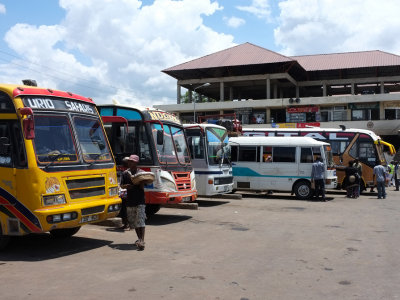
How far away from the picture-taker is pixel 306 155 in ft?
62.0

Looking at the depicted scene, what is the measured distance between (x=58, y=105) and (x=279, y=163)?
13060 millimetres

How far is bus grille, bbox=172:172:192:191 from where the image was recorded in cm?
1161

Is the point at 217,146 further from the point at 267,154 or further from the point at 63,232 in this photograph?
the point at 63,232

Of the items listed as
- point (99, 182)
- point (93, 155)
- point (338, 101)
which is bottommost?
point (99, 182)

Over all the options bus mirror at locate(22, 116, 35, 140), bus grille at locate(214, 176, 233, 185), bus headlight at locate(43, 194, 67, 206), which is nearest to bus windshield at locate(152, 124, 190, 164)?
bus grille at locate(214, 176, 233, 185)

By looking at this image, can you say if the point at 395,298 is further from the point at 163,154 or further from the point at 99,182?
the point at 163,154

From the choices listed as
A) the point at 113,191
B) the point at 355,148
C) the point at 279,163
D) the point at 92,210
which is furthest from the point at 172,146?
the point at 355,148

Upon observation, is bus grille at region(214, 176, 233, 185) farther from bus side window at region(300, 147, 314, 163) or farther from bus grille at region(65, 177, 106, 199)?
bus grille at region(65, 177, 106, 199)

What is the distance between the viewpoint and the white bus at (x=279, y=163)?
1884 cm

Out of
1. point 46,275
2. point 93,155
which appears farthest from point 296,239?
point 46,275

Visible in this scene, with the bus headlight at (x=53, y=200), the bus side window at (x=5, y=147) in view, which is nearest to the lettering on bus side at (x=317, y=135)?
the bus headlight at (x=53, y=200)

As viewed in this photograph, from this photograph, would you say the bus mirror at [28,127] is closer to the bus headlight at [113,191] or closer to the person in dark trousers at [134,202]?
the person in dark trousers at [134,202]

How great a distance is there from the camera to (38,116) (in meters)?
7.57

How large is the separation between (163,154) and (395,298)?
24.2ft
